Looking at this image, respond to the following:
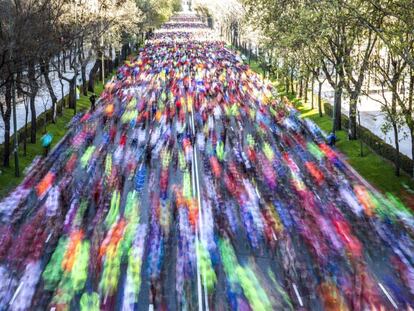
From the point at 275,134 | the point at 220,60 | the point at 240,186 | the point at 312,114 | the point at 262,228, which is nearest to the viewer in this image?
the point at 262,228

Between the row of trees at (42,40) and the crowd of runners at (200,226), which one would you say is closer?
the crowd of runners at (200,226)

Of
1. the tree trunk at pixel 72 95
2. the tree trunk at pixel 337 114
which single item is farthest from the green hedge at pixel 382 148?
the tree trunk at pixel 72 95

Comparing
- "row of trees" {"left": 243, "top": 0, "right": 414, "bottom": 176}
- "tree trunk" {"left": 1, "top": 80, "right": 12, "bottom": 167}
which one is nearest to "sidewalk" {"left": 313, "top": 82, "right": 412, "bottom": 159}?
"row of trees" {"left": 243, "top": 0, "right": 414, "bottom": 176}

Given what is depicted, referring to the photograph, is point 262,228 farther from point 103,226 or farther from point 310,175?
point 310,175

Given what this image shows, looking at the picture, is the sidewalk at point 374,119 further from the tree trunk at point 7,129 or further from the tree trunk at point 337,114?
the tree trunk at point 7,129

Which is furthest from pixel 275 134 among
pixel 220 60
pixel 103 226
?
pixel 220 60

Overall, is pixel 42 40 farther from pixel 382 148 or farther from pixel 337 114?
pixel 382 148

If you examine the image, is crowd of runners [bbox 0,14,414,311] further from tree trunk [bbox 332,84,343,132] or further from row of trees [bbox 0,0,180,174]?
row of trees [bbox 0,0,180,174]
